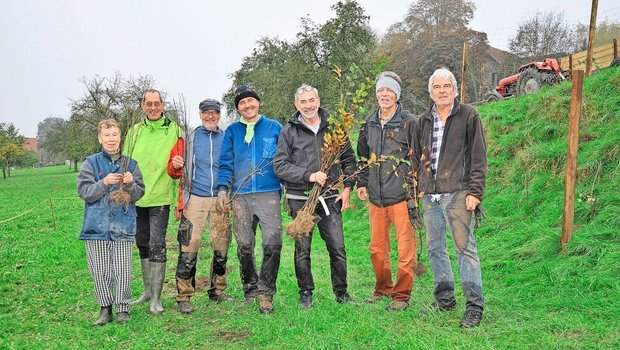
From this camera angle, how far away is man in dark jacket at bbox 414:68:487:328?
385 cm

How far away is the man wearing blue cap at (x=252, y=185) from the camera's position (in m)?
4.43

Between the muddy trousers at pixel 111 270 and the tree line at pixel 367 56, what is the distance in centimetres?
1365

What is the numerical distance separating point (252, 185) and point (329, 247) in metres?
0.89

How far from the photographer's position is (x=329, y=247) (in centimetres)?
452

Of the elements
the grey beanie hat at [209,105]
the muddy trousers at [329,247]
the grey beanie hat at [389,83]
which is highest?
the grey beanie hat at [389,83]

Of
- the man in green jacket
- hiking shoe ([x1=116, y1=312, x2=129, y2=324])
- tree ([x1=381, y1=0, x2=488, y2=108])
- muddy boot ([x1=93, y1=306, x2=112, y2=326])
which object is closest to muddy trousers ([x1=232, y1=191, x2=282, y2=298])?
the man in green jacket

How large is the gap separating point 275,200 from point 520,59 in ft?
101

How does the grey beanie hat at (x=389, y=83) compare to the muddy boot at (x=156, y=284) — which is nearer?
the grey beanie hat at (x=389, y=83)

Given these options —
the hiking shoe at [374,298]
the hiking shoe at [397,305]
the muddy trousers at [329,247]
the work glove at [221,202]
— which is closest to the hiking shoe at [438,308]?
the hiking shoe at [397,305]

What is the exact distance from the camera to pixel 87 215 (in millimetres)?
4219

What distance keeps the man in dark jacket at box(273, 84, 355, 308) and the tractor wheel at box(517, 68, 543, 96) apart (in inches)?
393

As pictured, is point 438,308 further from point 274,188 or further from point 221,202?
point 221,202

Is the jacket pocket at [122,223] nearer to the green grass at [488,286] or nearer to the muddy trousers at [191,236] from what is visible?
the muddy trousers at [191,236]

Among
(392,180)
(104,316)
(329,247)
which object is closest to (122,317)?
(104,316)
